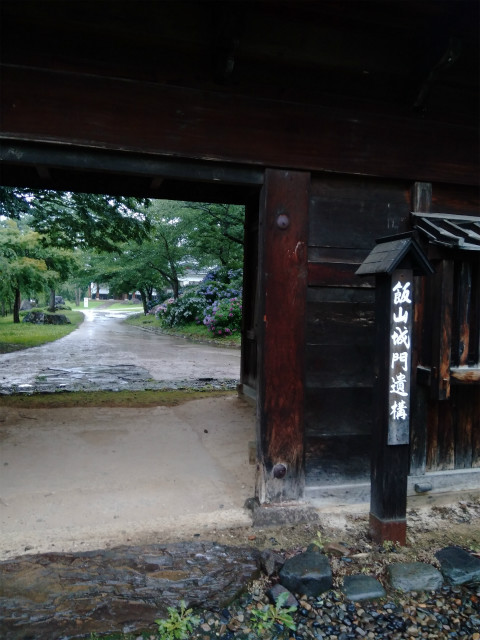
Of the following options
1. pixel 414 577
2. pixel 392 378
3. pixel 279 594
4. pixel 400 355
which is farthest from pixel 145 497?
pixel 400 355

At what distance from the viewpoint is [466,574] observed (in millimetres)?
2834

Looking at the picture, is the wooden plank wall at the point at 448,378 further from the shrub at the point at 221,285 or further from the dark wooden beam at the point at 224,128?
the shrub at the point at 221,285

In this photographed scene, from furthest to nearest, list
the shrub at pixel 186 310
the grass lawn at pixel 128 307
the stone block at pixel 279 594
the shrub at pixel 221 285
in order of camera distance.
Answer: the grass lawn at pixel 128 307, the shrub at pixel 186 310, the shrub at pixel 221 285, the stone block at pixel 279 594

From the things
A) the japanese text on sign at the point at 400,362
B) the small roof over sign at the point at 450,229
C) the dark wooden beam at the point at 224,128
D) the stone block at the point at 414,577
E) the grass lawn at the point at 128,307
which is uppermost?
the dark wooden beam at the point at 224,128

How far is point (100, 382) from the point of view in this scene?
8906 mm

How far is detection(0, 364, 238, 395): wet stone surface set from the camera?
8125 millimetres

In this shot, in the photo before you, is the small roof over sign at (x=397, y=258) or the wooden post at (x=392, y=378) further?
the wooden post at (x=392, y=378)

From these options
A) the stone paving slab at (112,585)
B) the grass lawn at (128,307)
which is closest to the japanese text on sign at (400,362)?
the stone paving slab at (112,585)

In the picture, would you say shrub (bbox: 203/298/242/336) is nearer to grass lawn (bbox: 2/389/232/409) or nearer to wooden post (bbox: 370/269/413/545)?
grass lawn (bbox: 2/389/232/409)

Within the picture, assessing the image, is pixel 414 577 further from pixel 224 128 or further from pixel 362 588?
pixel 224 128

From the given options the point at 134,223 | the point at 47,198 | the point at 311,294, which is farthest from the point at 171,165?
the point at 47,198

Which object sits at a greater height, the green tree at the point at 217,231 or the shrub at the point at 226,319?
the green tree at the point at 217,231

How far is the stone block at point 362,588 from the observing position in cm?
265

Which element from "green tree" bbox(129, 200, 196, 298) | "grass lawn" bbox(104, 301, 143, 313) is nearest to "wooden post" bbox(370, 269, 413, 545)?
"green tree" bbox(129, 200, 196, 298)
